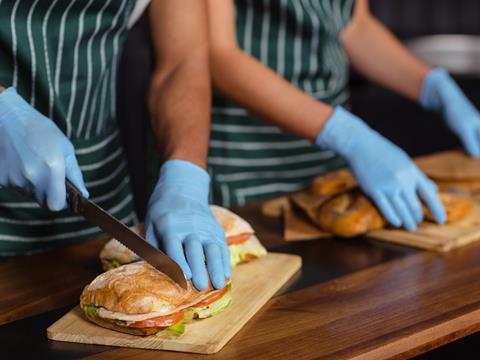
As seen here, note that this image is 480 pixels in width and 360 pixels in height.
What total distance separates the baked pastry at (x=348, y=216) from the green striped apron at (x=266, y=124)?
0.53 m

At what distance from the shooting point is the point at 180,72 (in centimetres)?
222

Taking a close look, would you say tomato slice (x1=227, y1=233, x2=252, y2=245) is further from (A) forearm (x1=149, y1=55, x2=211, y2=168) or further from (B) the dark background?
(B) the dark background

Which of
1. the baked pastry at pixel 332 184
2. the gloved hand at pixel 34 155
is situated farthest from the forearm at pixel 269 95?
the gloved hand at pixel 34 155

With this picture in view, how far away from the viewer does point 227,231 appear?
1848 millimetres

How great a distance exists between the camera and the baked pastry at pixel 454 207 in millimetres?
2133

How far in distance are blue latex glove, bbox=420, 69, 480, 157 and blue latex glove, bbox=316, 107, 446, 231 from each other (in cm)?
59

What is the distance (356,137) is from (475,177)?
0.40 m

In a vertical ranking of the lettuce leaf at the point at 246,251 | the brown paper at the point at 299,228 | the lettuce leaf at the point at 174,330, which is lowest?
the brown paper at the point at 299,228

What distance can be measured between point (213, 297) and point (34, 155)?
0.42 meters

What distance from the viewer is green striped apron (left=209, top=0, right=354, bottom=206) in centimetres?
264

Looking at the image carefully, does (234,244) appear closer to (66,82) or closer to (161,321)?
(161,321)

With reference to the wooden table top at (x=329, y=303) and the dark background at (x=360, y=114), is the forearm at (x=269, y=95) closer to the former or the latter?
the wooden table top at (x=329, y=303)

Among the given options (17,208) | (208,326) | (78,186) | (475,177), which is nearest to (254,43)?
(475,177)

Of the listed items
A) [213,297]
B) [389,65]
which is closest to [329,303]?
[213,297]
